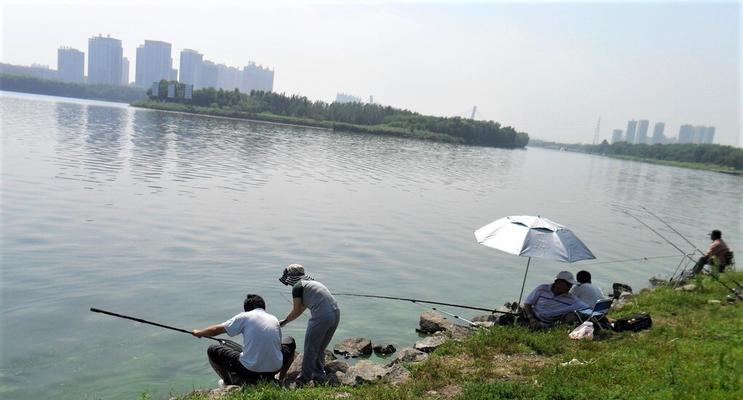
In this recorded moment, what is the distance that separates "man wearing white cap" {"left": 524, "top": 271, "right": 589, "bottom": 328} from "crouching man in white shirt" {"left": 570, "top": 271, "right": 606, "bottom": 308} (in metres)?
0.52

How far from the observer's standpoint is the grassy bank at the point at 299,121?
14712 cm

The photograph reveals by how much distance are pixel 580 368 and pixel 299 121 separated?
148m

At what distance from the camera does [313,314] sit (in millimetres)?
8562

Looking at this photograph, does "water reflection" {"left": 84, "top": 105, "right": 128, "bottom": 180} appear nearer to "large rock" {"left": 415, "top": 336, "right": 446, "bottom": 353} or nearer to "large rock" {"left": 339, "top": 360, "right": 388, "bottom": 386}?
"large rock" {"left": 415, "top": 336, "right": 446, "bottom": 353}

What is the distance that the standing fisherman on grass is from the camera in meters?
8.42

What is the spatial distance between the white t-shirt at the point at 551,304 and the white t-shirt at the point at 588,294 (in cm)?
54

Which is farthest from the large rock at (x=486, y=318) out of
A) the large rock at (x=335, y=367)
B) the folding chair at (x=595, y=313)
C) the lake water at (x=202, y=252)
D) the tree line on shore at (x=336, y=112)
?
the tree line on shore at (x=336, y=112)

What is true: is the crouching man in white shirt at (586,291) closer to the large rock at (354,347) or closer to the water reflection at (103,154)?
the large rock at (354,347)

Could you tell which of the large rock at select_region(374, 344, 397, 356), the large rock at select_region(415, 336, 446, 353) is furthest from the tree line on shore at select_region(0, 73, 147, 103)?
the large rock at select_region(415, 336, 446, 353)

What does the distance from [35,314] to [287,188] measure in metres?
21.2

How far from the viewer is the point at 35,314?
11.3m

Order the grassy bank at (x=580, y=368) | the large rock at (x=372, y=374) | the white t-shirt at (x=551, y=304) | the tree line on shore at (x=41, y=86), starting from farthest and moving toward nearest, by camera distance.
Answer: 1. the tree line on shore at (x=41, y=86)
2. the white t-shirt at (x=551, y=304)
3. the large rock at (x=372, y=374)
4. the grassy bank at (x=580, y=368)

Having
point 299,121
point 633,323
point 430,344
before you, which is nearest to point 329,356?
point 430,344

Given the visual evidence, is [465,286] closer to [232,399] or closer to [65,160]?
[232,399]
